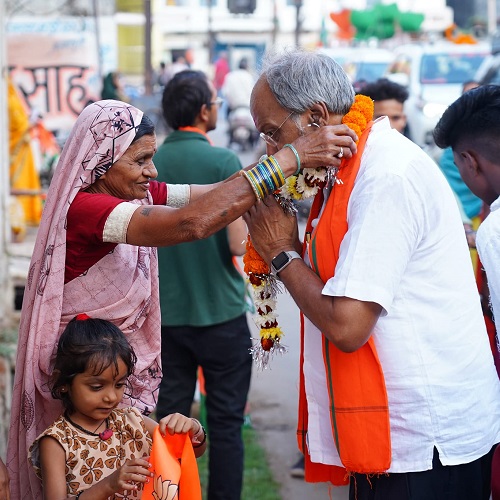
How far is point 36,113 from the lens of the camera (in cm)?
1262

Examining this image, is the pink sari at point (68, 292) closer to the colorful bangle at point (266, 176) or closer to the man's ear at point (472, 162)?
the colorful bangle at point (266, 176)

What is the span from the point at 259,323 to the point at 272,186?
0.56 meters

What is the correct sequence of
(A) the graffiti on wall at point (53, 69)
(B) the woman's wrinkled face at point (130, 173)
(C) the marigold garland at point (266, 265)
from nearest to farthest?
(C) the marigold garland at point (266, 265)
(B) the woman's wrinkled face at point (130, 173)
(A) the graffiti on wall at point (53, 69)

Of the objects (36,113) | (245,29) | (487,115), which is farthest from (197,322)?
(245,29)

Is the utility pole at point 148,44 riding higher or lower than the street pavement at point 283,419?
higher

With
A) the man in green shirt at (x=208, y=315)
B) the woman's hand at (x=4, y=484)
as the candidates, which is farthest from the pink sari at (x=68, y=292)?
the man in green shirt at (x=208, y=315)

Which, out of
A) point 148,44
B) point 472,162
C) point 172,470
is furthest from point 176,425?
point 148,44

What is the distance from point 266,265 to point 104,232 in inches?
20.5

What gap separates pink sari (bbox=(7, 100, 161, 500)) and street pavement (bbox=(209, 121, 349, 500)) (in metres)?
1.40

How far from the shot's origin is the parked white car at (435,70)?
14719mm

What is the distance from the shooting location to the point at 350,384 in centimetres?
244

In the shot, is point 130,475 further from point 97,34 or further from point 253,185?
point 97,34

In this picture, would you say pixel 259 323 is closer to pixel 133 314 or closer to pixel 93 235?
pixel 133 314

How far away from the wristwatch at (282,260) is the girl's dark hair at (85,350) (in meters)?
0.53
